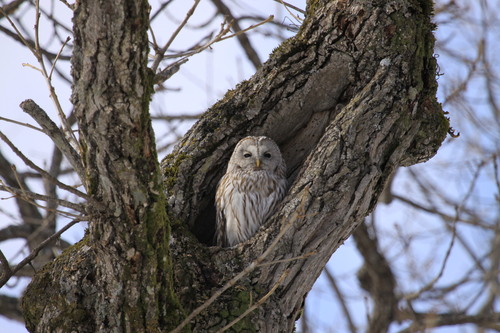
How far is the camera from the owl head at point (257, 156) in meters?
4.56

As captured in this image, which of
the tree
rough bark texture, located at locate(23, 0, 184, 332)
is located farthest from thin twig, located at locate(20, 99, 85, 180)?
rough bark texture, located at locate(23, 0, 184, 332)

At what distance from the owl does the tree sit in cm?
13

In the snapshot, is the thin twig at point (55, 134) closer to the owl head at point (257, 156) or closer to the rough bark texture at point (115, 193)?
the rough bark texture at point (115, 193)

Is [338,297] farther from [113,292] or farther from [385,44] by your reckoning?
[113,292]

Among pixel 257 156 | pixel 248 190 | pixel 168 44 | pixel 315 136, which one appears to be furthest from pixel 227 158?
pixel 168 44

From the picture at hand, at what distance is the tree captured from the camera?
2682 millimetres

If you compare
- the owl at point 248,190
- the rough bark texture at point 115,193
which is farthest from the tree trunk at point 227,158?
the owl at point 248,190

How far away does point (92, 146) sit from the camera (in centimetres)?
275

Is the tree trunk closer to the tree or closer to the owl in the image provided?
the tree

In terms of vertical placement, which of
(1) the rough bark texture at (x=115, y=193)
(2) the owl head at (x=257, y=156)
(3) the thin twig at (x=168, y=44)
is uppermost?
(2) the owl head at (x=257, y=156)

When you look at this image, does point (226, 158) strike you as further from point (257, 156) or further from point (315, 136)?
point (315, 136)

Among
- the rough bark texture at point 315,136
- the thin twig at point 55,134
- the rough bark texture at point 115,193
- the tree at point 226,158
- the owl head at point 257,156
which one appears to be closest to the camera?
the rough bark texture at point 115,193

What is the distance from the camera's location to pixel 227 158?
178 inches

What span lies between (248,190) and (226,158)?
45cm
